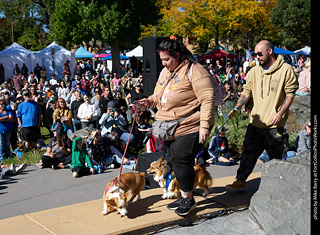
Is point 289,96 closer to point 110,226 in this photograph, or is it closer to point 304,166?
point 304,166

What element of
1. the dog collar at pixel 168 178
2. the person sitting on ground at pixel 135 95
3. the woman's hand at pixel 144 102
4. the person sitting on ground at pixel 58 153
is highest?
the woman's hand at pixel 144 102

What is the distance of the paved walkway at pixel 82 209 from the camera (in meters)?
4.08

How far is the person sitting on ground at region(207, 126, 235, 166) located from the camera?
315 inches

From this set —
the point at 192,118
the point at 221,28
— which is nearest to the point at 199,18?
the point at 221,28

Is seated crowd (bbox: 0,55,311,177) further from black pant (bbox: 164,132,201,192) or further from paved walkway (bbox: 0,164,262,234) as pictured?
black pant (bbox: 164,132,201,192)

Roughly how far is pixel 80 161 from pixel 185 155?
3.98 m

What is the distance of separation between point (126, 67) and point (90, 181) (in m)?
30.7

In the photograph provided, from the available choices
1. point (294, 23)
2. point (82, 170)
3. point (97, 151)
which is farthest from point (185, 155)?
point (294, 23)

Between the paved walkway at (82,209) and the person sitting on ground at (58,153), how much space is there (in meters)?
1.16

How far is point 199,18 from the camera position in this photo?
3600 cm

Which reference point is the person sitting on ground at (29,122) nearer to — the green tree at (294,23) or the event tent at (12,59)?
the event tent at (12,59)

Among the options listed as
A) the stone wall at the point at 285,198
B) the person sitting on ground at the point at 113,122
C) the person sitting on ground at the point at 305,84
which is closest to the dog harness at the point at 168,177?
the stone wall at the point at 285,198

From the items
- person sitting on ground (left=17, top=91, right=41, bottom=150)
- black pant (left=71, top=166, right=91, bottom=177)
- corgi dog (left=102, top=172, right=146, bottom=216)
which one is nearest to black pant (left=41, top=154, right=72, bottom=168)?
black pant (left=71, top=166, right=91, bottom=177)

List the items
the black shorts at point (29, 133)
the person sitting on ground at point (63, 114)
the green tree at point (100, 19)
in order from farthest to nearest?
the green tree at point (100, 19) < the person sitting on ground at point (63, 114) < the black shorts at point (29, 133)
